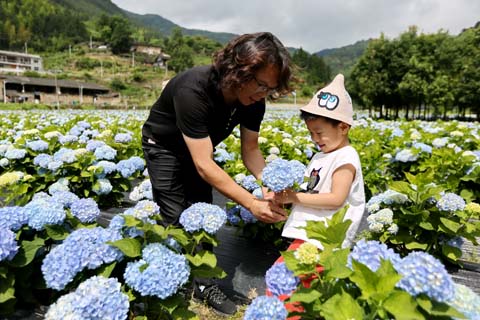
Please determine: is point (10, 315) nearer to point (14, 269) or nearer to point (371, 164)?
point (14, 269)

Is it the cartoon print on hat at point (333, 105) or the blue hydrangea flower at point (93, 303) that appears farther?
the cartoon print on hat at point (333, 105)

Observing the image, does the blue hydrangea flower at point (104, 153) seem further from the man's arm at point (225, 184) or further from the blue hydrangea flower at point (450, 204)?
the blue hydrangea flower at point (450, 204)

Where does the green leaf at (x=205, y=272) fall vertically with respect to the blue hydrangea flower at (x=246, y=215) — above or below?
above

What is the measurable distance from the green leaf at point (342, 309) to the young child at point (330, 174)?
82 cm

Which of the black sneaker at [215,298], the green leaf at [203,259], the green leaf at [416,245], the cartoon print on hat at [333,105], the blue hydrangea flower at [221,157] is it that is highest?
the cartoon print on hat at [333,105]

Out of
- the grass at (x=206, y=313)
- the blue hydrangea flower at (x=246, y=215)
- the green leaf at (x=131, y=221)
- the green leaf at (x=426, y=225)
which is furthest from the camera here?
the blue hydrangea flower at (x=246, y=215)

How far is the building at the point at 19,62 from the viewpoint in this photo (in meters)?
72.9

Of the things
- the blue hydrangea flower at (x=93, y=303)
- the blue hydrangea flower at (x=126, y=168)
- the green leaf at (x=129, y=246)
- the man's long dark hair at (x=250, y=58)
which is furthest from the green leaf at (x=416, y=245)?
the blue hydrangea flower at (x=126, y=168)

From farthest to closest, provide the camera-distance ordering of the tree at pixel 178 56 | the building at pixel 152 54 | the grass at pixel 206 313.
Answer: the building at pixel 152 54, the tree at pixel 178 56, the grass at pixel 206 313

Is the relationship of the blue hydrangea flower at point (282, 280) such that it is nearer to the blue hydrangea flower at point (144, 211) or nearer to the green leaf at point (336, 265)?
the green leaf at point (336, 265)

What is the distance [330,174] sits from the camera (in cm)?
204

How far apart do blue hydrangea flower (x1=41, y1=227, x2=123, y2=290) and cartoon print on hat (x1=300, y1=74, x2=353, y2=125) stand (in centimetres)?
125

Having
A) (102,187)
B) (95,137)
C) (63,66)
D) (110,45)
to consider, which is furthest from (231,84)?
(110,45)

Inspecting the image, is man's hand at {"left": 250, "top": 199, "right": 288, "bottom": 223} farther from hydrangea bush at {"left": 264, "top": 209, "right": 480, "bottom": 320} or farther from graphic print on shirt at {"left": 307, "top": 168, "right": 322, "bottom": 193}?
hydrangea bush at {"left": 264, "top": 209, "right": 480, "bottom": 320}
